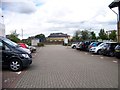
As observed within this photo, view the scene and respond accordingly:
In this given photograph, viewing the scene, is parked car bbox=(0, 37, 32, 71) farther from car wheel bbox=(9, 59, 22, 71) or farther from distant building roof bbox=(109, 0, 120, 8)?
distant building roof bbox=(109, 0, 120, 8)

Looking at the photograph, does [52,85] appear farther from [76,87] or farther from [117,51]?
[117,51]

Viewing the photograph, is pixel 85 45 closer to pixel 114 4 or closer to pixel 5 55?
pixel 114 4

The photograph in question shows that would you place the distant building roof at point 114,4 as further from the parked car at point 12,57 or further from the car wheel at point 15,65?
the car wheel at point 15,65

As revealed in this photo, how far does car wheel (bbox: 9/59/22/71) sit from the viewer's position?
12.4 m

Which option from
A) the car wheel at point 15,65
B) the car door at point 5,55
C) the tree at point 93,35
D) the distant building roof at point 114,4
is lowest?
the car wheel at point 15,65

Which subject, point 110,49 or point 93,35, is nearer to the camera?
point 110,49

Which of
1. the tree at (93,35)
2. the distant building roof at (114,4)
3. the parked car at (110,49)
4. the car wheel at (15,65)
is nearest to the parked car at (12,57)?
the car wheel at (15,65)

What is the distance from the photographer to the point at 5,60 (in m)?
12.4

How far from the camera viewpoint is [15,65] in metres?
12.4

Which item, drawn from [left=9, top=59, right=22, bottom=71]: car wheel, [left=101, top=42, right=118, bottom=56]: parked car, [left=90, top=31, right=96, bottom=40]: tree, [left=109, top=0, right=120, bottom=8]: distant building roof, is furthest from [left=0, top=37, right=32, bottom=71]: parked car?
[left=90, top=31, right=96, bottom=40]: tree

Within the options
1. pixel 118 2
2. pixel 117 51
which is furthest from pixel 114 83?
pixel 118 2

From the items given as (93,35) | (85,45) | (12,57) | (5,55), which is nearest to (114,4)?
(85,45)

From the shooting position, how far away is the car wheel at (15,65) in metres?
12.4

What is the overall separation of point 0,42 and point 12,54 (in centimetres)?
94
